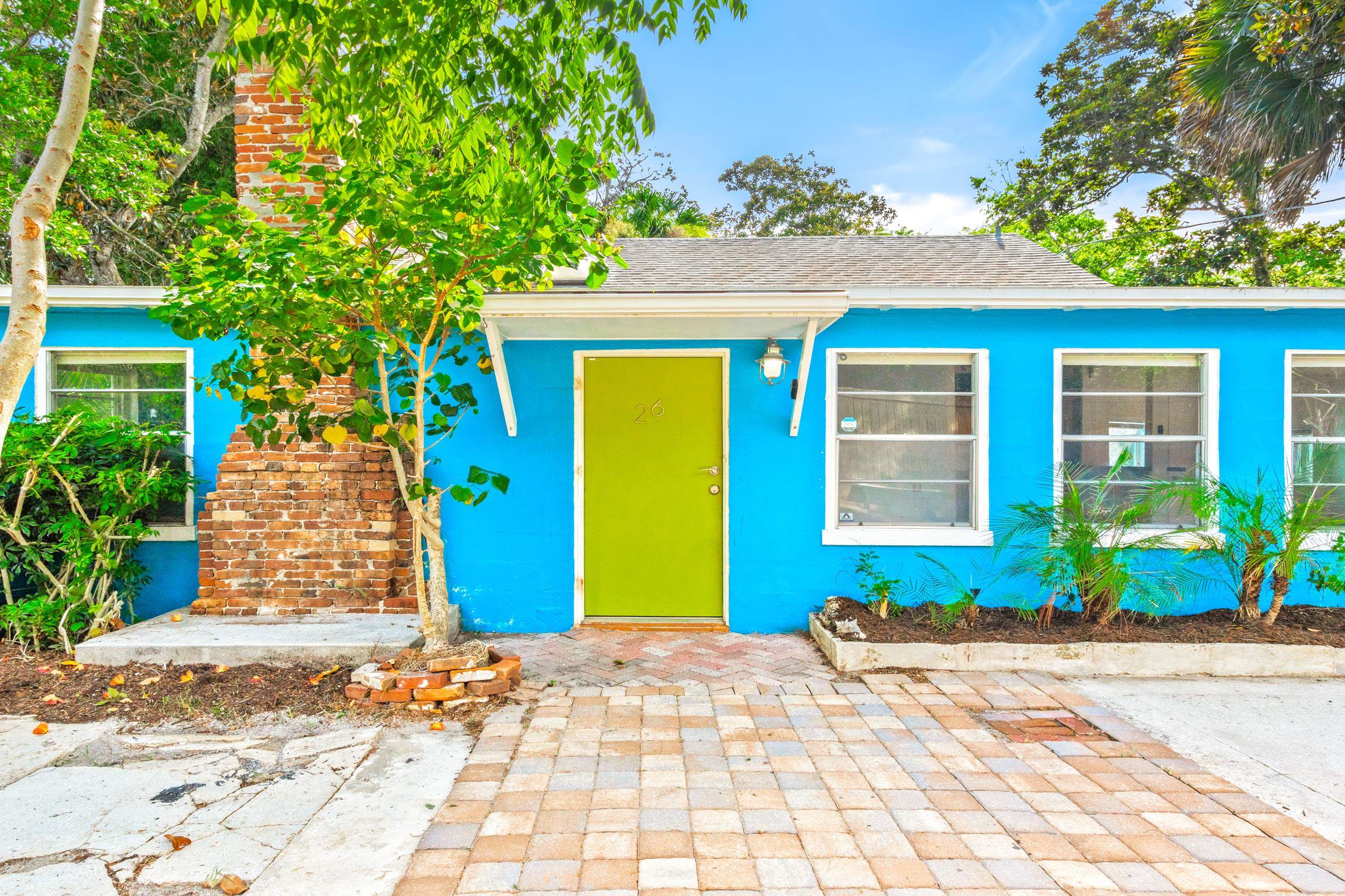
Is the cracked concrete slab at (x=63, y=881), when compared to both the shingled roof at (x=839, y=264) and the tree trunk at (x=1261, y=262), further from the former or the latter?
the tree trunk at (x=1261, y=262)

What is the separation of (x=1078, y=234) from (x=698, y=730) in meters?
18.3

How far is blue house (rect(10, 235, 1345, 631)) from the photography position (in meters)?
4.91

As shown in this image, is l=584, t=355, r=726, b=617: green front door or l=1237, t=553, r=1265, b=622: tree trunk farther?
l=584, t=355, r=726, b=617: green front door

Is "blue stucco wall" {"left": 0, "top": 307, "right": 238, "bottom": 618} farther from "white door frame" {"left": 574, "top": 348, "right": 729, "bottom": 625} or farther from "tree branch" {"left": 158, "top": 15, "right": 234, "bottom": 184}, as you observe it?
"tree branch" {"left": 158, "top": 15, "right": 234, "bottom": 184}

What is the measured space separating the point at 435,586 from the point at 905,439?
3.45m

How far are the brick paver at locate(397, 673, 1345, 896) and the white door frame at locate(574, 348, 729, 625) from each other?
1.45 metres

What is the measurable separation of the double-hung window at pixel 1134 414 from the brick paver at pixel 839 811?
6.98 feet

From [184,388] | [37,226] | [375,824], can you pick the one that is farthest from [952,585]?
[184,388]

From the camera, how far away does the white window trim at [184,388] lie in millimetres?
5090

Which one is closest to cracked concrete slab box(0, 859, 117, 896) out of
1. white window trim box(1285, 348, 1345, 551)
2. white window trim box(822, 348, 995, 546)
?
white window trim box(822, 348, 995, 546)

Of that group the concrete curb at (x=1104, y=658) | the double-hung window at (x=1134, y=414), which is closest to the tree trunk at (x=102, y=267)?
the concrete curb at (x=1104, y=658)

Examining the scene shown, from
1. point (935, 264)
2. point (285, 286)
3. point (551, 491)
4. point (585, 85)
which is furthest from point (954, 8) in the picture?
point (285, 286)

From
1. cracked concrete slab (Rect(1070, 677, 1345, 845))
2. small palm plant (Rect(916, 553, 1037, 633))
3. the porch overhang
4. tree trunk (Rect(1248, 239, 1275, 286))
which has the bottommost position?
cracked concrete slab (Rect(1070, 677, 1345, 845))

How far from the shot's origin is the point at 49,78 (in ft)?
31.4
